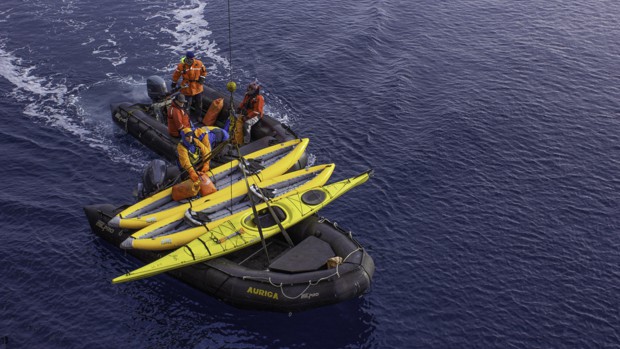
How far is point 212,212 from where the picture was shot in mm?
25234

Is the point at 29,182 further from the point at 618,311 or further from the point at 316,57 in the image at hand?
the point at 618,311

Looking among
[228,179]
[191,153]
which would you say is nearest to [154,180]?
[191,153]

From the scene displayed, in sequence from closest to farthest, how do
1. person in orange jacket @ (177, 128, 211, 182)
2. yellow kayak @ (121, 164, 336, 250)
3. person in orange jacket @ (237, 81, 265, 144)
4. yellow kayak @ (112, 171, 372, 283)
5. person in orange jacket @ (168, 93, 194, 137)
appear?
→ yellow kayak @ (112, 171, 372, 283) < yellow kayak @ (121, 164, 336, 250) < person in orange jacket @ (177, 128, 211, 182) < person in orange jacket @ (168, 93, 194, 137) < person in orange jacket @ (237, 81, 265, 144)

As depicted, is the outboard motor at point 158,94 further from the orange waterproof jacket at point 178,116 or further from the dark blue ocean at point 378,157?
the orange waterproof jacket at point 178,116

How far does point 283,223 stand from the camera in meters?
24.3

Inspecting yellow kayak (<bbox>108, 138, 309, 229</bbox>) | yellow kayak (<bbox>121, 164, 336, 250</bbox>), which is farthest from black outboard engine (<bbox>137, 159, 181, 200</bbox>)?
yellow kayak (<bbox>121, 164, 336, 250</bbox>)

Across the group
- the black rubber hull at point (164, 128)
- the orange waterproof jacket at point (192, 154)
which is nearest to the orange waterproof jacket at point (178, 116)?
the black rubber hull at point (164, 128)

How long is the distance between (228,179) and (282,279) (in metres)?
7.17

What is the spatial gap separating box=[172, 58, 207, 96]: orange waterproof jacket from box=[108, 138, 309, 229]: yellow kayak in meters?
6.36

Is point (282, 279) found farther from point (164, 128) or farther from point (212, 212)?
point (164, 128)

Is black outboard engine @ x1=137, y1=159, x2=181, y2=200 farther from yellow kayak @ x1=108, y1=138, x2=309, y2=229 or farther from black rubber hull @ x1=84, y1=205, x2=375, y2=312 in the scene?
black rubber hull @ x1=84, y1=205, x2=375, y2=312

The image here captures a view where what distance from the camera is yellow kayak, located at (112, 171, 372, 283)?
2241cm

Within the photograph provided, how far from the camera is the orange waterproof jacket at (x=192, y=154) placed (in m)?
25.7

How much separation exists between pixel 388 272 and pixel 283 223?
5230mm
